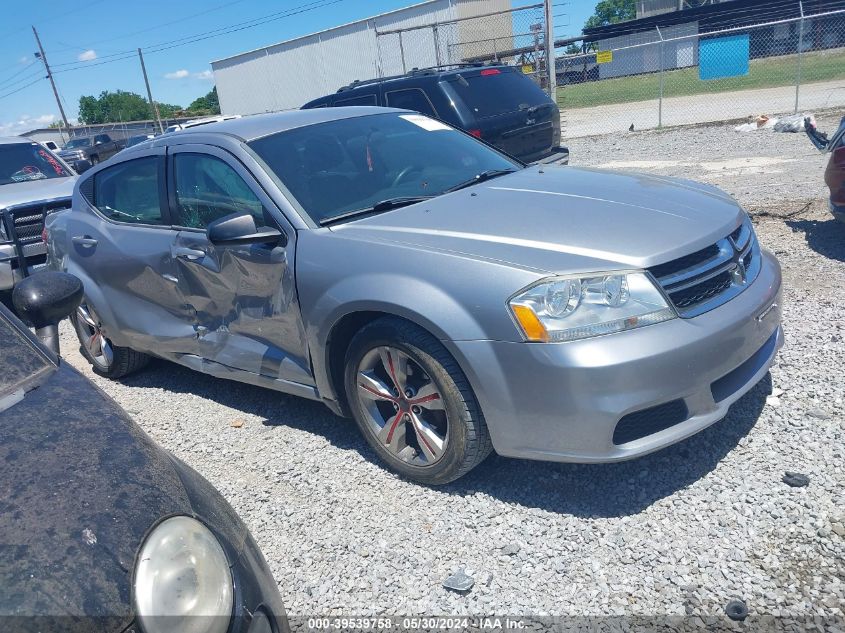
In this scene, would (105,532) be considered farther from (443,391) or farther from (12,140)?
(12,140)

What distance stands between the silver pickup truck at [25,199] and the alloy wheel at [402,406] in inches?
197

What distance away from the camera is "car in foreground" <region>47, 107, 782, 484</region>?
2.77 m

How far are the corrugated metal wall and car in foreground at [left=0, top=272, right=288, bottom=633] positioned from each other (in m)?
26.0

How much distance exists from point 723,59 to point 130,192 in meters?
24.0

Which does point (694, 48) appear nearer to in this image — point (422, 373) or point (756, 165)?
point (756, 165)

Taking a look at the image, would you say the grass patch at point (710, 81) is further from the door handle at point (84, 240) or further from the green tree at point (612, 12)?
the green tree at point (612, 12)

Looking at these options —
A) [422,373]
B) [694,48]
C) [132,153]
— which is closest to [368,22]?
[694,48]

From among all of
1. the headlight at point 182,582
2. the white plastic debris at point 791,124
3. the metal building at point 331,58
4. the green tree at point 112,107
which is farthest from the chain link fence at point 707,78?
the green tree at point 112,107

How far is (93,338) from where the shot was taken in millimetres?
5434

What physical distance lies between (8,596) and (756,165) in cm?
1081

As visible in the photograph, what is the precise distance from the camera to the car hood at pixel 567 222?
2883 millimetres

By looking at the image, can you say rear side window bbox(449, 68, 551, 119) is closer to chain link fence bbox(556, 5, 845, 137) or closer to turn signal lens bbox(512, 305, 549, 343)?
turn signal lens bbox(512, 305, 549, 343)

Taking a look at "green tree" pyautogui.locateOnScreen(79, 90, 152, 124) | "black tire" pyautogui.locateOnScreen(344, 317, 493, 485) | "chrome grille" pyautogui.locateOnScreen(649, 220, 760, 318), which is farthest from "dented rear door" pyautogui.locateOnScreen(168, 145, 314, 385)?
"green tree" pyautogui.locateOnScreen(79, 90, 152, 124)

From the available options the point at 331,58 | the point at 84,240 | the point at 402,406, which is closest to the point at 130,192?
the point at 84,240
